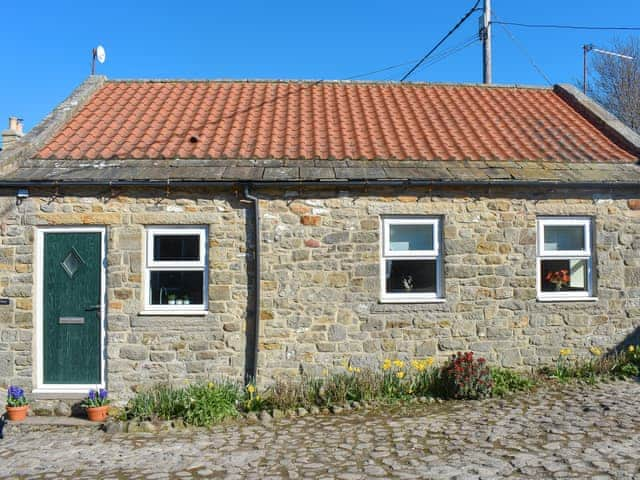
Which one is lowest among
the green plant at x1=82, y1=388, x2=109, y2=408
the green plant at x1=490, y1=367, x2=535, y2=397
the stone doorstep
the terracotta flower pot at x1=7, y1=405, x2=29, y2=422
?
the stone doorstep

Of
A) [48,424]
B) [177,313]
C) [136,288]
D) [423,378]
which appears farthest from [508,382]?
[48,424]

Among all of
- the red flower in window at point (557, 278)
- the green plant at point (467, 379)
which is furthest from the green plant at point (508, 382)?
the red flower in window at point (557, 278)

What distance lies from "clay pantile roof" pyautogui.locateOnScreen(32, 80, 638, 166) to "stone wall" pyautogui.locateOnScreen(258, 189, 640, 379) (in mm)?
931

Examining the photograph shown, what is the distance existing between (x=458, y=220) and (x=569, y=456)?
13.0 ft

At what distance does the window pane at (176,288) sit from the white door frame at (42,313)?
0.72 metres

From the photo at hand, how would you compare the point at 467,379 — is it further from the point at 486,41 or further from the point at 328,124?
the point at 486,41

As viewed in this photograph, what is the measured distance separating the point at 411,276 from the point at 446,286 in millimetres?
554

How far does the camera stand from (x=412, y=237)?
355 inches

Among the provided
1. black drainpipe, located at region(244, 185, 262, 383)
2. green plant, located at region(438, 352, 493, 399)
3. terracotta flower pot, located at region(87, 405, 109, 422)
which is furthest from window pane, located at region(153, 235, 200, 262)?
green plant, located at region(438, 352, 493, 399)

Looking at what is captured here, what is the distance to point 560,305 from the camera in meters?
9.10

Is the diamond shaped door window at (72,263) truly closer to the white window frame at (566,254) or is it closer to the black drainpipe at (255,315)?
the black drainpipe at (255,315)

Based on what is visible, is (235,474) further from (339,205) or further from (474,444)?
(339,205)

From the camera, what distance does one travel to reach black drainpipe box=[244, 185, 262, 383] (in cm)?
844

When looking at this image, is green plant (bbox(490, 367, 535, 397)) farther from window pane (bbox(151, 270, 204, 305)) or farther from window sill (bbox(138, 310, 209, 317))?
window pane (bbox(151, 270, 204, 305))
